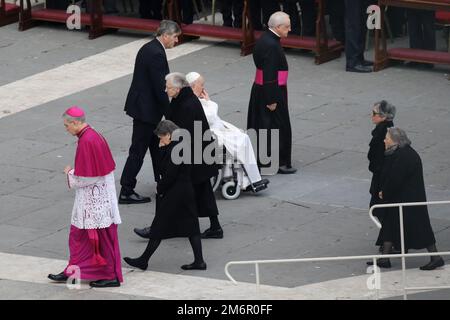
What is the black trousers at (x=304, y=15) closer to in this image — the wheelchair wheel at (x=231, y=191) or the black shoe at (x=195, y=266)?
the wheelchair wheel at (x=231, y=191)

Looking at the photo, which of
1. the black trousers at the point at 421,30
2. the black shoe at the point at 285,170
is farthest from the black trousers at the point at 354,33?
Answer: the black shoe at the point at 285,170

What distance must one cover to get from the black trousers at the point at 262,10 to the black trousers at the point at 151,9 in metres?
1.81

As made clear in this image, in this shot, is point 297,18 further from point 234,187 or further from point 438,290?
point 438,290

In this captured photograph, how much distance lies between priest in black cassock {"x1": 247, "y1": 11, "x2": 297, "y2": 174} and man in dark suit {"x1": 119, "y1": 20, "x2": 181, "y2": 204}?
4.46 ft

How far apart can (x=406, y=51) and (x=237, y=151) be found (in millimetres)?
5648

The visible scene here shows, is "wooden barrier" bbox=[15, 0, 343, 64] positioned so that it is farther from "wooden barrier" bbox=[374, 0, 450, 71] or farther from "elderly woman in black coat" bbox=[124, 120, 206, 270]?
"elderly woman in black coat" bbox=[124, 120, 206, 270]

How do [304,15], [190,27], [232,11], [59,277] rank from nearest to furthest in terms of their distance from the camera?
[59,277], [304,15], [190,27], [232,11]

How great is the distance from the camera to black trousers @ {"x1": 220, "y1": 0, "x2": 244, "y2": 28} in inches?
885

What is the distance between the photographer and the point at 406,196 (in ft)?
46.4

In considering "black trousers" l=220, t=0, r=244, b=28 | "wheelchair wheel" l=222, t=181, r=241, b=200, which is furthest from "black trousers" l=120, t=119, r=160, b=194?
"black trousers" l=220, t=0, r=244, b=28

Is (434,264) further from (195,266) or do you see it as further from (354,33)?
(354,33)

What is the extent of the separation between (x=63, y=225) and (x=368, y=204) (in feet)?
10.6

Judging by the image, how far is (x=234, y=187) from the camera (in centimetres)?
1627

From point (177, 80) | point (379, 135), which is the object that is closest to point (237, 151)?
point (177, 80)
